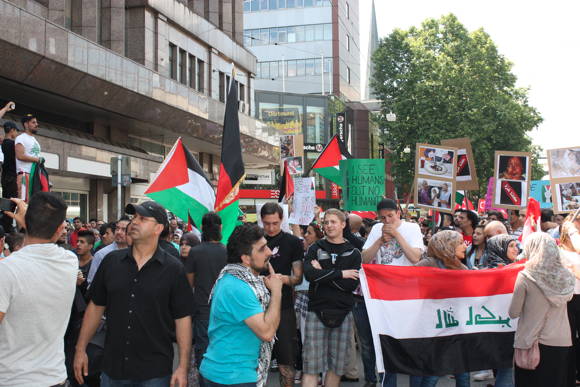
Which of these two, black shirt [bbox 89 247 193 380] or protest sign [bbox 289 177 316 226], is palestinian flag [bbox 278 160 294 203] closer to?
protest sign [bbox 289 177 316 226]

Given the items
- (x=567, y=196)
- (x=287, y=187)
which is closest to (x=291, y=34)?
(x=287, y=187)

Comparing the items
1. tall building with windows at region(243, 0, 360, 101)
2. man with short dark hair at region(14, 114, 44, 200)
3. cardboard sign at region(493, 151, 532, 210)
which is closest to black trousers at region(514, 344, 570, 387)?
man with short dark hair at region(14, 114, 44, 200)

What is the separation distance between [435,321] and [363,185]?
5.44 metres

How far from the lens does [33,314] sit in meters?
3.45

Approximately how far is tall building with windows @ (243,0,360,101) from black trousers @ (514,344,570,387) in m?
58.8

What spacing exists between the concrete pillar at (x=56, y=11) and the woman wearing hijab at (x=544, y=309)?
67.0 feet

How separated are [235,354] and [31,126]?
5036 millimetres

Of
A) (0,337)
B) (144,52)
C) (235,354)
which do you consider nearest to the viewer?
(0,337)

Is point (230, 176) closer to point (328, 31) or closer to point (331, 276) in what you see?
point (331, 276)

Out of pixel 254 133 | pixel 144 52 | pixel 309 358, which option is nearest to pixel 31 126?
pixel 309 358

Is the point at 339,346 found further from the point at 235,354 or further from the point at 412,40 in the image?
the point at 412,40

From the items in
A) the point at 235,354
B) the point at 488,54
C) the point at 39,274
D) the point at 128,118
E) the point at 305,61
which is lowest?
the point at 235,354

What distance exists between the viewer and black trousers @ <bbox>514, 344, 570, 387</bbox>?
547 centimetres

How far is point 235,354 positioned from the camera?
13.3ft
